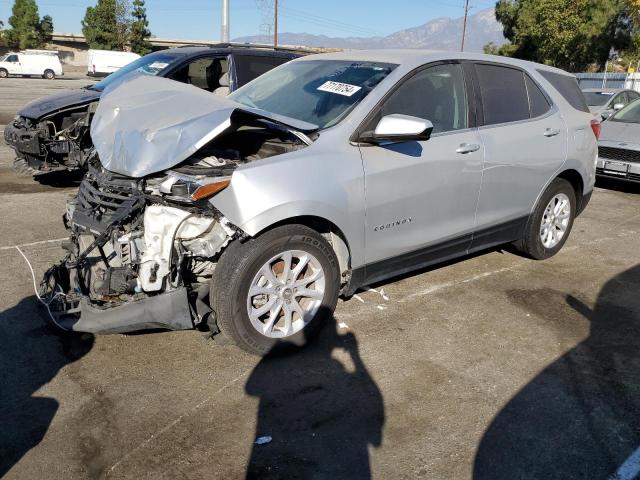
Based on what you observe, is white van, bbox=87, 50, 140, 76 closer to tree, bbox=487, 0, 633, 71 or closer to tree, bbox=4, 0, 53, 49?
tree, bbox=4, 0, 53, 49

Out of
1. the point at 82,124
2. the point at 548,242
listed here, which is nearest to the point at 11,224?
the point at 82,124

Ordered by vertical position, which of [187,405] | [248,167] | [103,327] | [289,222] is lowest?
[187,405]

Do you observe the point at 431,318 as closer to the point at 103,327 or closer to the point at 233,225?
the point at 233,225

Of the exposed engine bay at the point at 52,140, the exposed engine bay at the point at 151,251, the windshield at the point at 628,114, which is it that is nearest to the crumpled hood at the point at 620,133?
the windshield at the point at 628,114

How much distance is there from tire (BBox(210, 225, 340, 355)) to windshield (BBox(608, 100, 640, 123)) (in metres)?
8.65

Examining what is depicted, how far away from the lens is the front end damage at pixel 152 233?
349 centimetres

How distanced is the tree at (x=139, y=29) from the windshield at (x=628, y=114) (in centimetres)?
5801

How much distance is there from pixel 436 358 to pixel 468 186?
1.45m

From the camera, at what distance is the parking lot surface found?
2.85 metres

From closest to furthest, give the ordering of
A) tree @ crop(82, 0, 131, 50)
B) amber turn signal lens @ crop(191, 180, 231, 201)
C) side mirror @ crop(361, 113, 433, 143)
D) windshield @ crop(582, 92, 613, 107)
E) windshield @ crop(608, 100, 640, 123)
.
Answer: amber turn signal lens @ crop(191, 180, 231, 201) < side mirror @ crop(361, 113, 433, 143) < windshield @ crop(608, 100, 640, 123) < windshield @ crop(582, 92, 613, 107) < tree @ crop(82, 0, 131, 50)

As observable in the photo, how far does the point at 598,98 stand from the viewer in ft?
48.0

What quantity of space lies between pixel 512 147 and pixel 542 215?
0.92 meters

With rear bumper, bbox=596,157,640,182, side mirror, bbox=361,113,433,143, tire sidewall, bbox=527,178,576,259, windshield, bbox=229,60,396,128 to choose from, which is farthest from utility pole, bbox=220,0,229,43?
side mirror, bbox=361,113,433,143

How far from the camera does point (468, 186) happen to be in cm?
459
